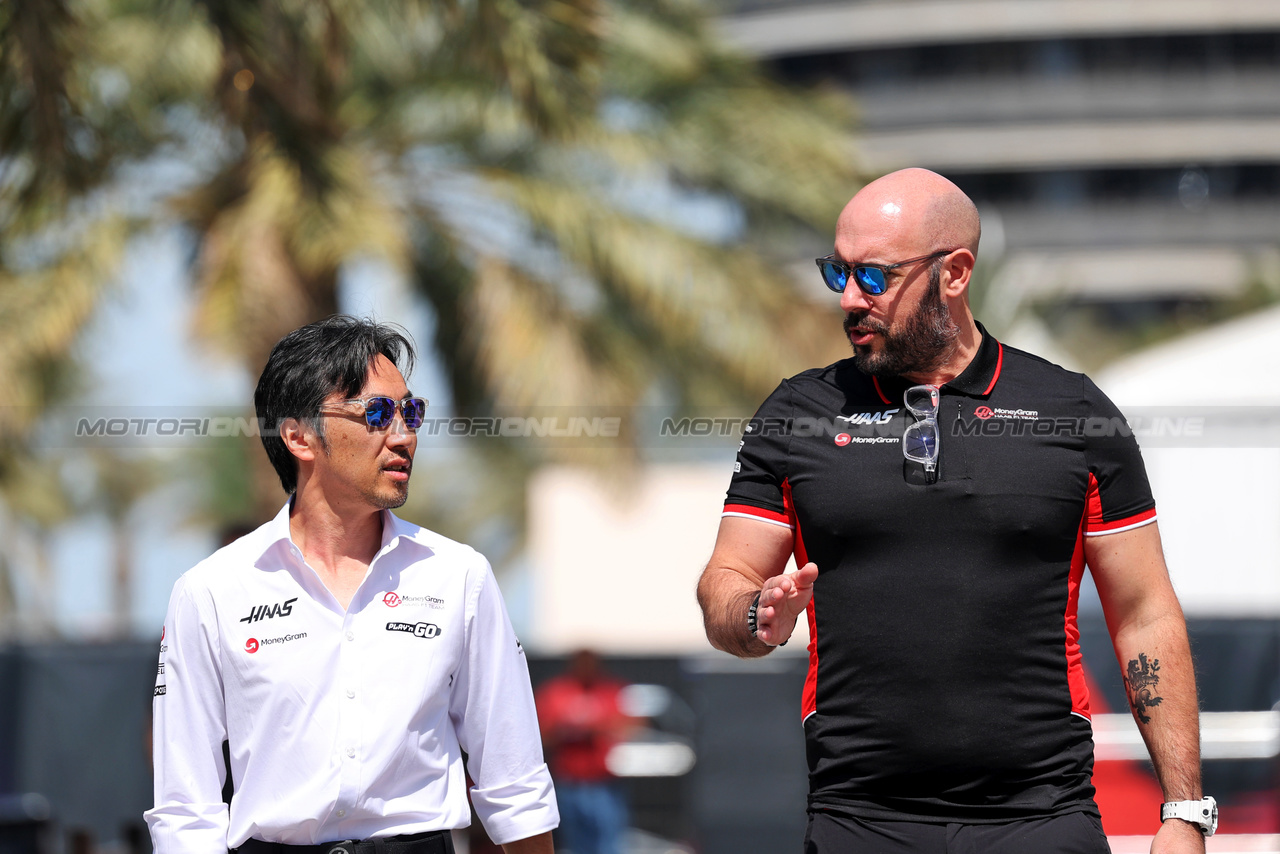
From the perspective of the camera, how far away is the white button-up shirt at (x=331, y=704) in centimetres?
313

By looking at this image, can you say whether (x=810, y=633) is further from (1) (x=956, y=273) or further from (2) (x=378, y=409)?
(2) (x=378, y=409)

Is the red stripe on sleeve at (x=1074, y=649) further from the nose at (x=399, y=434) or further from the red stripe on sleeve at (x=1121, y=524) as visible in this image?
the nose at (x=399, y=434)

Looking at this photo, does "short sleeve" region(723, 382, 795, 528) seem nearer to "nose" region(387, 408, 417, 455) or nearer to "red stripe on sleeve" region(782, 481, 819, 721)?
"red stripe on sleeve" region(782, 481, 819, 721)

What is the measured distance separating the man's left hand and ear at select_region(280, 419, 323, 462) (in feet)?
6.77

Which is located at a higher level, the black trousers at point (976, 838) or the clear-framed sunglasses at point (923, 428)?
the clear-framed sunglasses at point (923, 428)

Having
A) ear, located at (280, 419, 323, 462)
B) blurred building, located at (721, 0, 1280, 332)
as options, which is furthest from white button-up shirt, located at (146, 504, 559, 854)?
blurred building, located at (721, 0, 1280, 332)

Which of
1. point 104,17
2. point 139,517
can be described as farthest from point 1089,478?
point 139,517

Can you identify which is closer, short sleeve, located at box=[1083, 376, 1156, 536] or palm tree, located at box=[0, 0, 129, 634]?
short sleeve, located at box=[1083, 376, 1156, 536]

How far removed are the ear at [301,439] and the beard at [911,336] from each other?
4.11 ft

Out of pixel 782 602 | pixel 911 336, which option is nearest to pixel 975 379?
pixel 911 336

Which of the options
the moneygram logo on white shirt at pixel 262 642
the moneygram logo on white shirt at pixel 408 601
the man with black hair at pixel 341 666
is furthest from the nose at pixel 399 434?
the moneygram logo on white shirt at pixel 262 642

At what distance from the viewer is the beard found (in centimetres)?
348

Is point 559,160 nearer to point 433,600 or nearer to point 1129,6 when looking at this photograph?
point 433,600

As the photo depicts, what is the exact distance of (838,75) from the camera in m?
63.1
